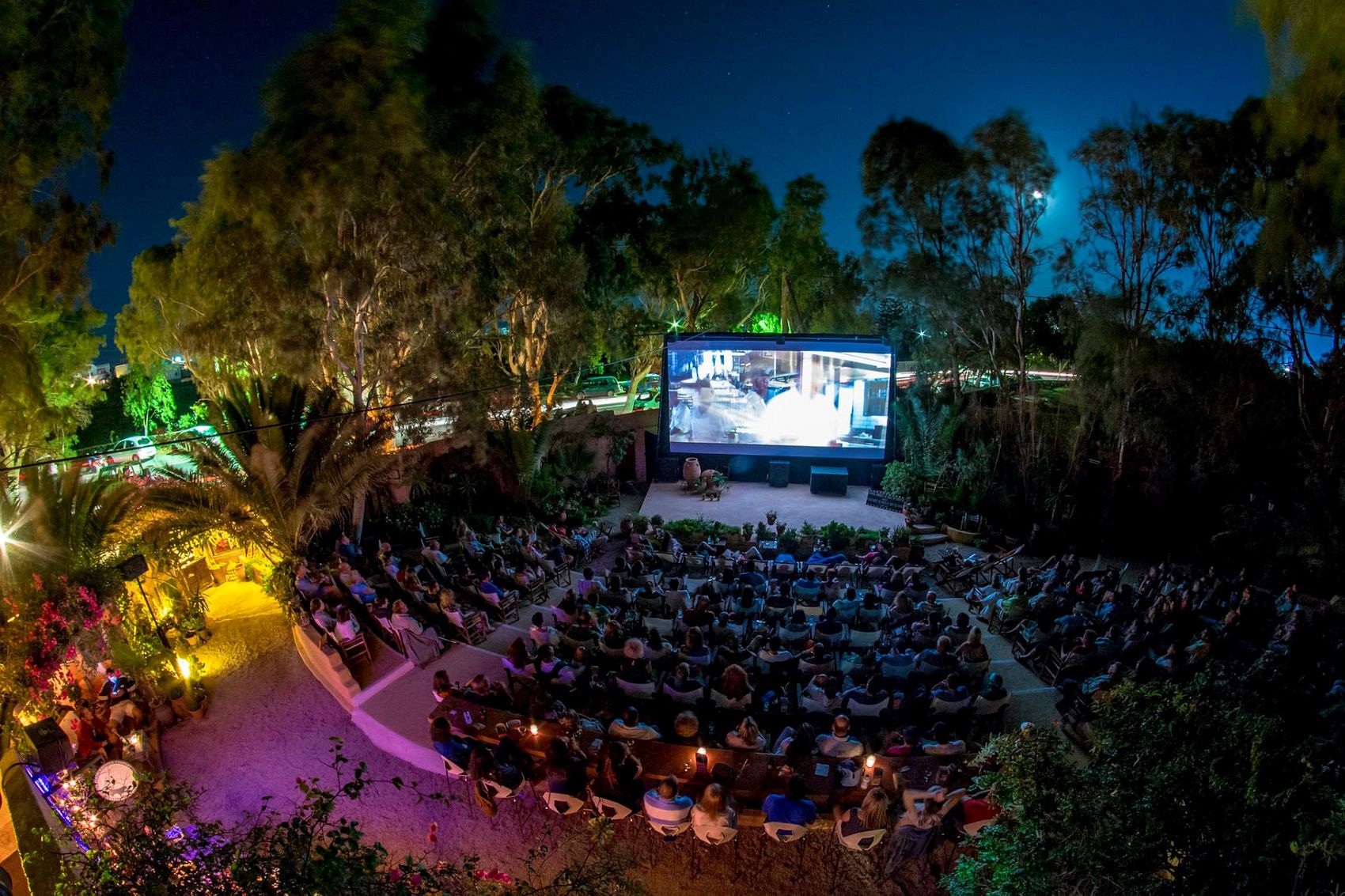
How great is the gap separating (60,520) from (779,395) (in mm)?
14949

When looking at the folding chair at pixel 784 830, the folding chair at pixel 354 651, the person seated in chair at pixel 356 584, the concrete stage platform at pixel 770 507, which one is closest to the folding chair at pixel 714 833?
the folding chair at pixel 784 830

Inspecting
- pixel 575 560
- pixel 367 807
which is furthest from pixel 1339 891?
pixel 575 560

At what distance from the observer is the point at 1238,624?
9.40 meters

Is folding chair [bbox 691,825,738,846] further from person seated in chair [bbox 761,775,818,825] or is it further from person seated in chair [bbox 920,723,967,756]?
person seated in chair [bbox 920,723,967,756]

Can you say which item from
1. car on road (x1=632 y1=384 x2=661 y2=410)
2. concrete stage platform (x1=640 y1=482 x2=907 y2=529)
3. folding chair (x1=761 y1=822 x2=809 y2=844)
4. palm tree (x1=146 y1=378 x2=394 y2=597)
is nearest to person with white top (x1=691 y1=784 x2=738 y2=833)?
folding chair (x1=761 y1=822 x2=809 y2=844)

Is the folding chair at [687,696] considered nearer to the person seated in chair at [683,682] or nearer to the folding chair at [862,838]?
the person seated in chair at [683,682]

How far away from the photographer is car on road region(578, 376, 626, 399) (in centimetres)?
3644

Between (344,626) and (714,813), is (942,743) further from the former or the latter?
(344,626)

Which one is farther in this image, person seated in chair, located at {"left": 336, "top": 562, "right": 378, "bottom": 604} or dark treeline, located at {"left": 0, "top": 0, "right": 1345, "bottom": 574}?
dark treeline, located at {"left": 0, "top": 0, "right": 1345, "bottom": 574}

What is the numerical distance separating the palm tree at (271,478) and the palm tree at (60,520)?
116 centimetres

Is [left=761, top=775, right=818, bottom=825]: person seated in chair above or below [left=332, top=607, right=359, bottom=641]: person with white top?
below

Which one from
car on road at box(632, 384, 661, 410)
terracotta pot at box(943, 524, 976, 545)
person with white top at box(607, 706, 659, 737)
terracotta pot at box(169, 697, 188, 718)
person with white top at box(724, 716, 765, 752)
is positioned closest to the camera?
person with white top at box(724, 716, 765, 752)

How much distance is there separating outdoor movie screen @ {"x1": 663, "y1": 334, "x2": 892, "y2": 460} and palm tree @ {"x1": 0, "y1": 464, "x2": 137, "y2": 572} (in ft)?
42.0

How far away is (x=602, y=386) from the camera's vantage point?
129 ft
